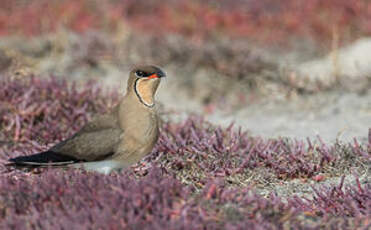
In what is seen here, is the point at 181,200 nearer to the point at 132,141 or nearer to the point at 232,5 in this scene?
the point at 132,141

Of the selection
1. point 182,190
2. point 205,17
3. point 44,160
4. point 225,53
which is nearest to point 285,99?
point 225,53

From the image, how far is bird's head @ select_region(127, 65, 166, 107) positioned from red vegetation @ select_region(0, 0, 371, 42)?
7766 mm

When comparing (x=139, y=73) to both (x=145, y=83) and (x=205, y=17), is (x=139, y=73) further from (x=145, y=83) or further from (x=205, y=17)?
(x=205, y=17)

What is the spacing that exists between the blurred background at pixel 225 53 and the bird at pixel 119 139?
9.15ft

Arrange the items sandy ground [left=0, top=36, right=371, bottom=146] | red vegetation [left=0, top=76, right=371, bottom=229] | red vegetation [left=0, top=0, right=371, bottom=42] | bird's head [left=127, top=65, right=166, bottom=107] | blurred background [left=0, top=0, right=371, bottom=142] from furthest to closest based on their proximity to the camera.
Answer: red vegetation [left=0, top=0, right=371, bottom=42] → blurred background [left=0, top=0, right=371, bottom=142] → sandy ground [left=0, top=36, right=371, bottom=146] → bird's head [left=127, top=65, right=166, bottom=107] → red vegetation [left=0, top=76, right=371, bottom=229]

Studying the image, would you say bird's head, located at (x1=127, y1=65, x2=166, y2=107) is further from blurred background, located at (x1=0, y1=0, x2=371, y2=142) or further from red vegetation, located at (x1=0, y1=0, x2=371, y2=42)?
red vegetation, located at (x1=0, y1=0, x2=371, y2=42)

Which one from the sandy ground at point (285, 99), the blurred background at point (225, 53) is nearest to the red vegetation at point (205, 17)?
the blurred background at point (225, 53)

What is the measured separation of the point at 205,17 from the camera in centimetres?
1373

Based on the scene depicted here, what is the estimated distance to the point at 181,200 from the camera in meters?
3.84

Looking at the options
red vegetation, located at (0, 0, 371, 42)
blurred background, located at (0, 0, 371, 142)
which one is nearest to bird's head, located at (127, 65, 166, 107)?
blurred background, located at (0, 0, 371, 142)

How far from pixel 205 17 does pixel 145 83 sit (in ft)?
29.3

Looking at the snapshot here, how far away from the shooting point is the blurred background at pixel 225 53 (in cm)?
905

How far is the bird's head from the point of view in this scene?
4961 millimetres

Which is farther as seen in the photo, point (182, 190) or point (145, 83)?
point (145, 83)
